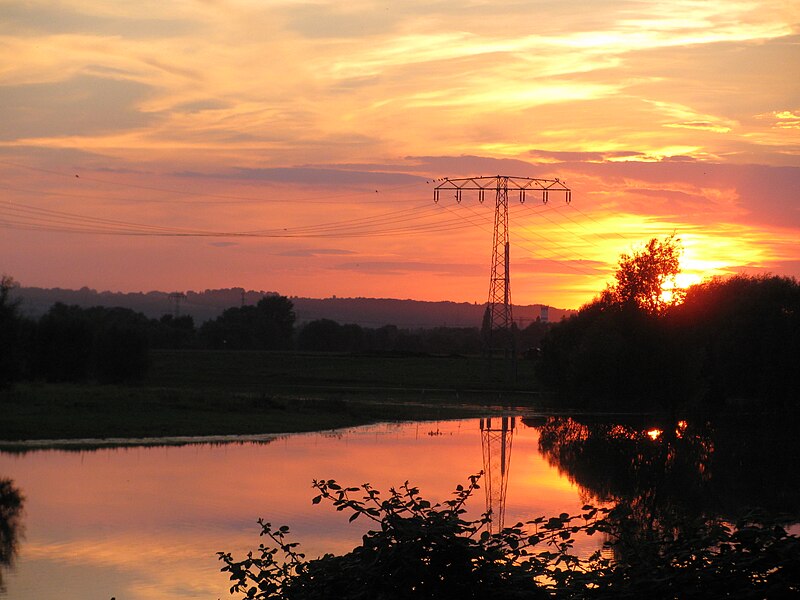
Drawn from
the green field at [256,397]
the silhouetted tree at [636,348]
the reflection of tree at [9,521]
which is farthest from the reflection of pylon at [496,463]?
the silhouetted tree at [636,348]

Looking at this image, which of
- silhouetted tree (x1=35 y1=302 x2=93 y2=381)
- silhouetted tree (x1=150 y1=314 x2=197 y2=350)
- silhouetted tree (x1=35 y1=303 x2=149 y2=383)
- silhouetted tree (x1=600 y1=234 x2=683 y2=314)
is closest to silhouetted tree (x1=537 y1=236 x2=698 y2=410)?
silhouetted tree (x1=600 y1=234 x2=683 y2=314)

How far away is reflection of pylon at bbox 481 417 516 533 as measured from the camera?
25688 mm

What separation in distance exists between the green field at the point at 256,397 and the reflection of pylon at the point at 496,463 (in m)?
7.06

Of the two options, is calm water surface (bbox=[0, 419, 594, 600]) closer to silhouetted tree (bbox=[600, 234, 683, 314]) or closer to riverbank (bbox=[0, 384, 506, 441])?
riverbank (bbox=[0, 384, 506, 441])

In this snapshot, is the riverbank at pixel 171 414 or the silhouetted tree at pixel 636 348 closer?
the riverbank at pixel 171 414

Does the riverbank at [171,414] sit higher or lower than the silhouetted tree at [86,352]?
lower

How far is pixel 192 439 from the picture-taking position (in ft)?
148

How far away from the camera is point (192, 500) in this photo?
26.8m

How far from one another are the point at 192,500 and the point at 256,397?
1445 inches

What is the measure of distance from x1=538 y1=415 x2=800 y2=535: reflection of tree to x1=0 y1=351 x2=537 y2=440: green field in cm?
1231

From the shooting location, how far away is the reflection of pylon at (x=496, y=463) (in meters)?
25.7

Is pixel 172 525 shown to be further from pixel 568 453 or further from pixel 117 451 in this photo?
pixel 568 453

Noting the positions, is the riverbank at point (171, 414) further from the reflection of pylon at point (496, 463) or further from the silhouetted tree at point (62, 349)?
the silhouetted tree at point (62, 349)

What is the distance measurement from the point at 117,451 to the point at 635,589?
1360 inches
